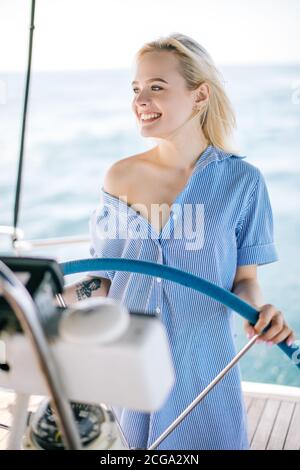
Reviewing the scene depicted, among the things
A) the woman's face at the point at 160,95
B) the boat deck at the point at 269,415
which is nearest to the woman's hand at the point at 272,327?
the woman's face at the point at 160,95

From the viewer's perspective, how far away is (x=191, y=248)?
4.82ft

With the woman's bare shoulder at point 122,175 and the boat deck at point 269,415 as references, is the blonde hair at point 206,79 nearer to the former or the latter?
the woman's bare shoulder at point 122,175

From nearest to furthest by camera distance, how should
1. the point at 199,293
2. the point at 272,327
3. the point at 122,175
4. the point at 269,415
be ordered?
the point at 272,327 < the point at 199,293 < the point at 122,175 < the point at 269,415

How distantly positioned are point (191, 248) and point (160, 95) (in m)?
0.42

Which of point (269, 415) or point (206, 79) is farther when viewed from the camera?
point (269, 415)

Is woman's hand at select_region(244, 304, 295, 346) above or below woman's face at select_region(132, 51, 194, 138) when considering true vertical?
below

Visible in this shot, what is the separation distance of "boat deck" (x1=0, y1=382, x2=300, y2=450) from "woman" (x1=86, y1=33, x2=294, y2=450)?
4.22ft

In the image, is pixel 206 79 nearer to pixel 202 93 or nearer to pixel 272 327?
pixel 202 93

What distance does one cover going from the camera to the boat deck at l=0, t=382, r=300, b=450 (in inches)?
106

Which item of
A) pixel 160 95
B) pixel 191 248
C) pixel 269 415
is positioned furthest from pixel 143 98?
pixel 269 415

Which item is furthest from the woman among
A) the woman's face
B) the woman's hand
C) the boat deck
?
the boat deck

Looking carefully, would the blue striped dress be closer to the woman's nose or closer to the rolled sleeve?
the rolled sleeve

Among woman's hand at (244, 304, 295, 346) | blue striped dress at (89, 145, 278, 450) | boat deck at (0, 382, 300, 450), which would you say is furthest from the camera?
boat deck at (0, 382, 300, 450)

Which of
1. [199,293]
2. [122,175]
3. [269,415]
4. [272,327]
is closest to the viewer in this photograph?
[272,327]
